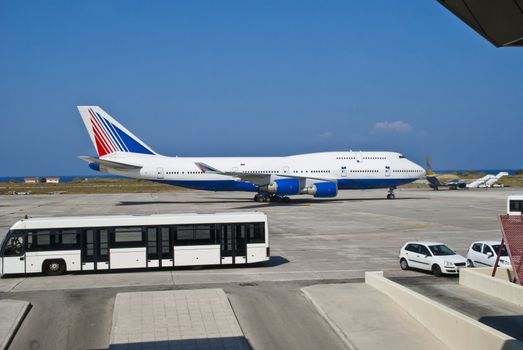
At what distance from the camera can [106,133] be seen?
187 ft

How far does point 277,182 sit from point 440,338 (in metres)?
42.7

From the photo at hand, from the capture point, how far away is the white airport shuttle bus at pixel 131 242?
2130 centimetres

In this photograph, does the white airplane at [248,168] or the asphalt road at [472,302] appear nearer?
the asphalt road at [472,302]

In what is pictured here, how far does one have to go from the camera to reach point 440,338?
1407 centimetres

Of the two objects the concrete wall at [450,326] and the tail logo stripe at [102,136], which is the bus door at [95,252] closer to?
the concrete wall at [450,326]

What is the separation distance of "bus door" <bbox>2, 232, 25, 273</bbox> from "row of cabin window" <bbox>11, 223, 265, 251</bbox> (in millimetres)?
250

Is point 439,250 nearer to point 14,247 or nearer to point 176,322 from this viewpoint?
point 176,322

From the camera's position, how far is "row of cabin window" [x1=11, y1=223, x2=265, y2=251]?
70.1 feet

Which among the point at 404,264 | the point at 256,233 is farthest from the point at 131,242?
the point at 404,264

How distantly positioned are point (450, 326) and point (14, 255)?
52.4 feet

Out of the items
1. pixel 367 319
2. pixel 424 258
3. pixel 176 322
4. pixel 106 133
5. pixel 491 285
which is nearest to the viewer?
pixel 176 322

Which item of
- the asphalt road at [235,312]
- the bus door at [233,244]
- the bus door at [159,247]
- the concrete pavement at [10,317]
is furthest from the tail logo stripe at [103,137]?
the concrete pavement at [10,317]

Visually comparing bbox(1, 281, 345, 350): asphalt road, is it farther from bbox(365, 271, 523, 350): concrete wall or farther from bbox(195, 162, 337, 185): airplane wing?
bbox(195, 162, 337, 185): airplane wing

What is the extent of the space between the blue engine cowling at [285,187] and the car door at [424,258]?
3389 cm
